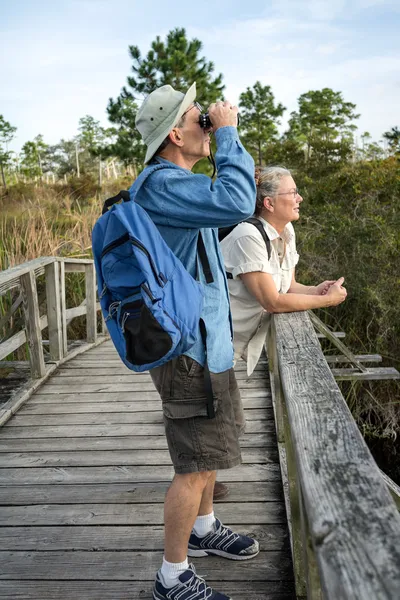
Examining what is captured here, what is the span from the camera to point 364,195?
10.2 meters

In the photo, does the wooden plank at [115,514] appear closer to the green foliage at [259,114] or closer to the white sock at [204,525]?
the white sock at [204,525]


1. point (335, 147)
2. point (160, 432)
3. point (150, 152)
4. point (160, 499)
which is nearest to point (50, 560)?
point (160, 499)

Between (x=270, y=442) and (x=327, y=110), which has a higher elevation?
(x=327, y=110)

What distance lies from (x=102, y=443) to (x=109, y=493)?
62 cm

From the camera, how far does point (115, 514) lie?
8.40 ft

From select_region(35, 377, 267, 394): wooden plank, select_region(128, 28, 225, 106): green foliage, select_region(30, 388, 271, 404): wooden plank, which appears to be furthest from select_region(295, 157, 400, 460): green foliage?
select_region(128, 28, 225, 106): green foliage

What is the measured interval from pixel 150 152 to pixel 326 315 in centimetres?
501

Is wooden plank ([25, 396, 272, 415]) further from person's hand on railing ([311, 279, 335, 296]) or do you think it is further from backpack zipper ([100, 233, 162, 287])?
backpack zipper ([100, 233, 162, 287])

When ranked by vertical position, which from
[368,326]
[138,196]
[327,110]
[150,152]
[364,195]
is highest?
[327,110]

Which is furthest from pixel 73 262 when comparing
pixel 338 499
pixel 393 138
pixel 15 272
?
pixel 393 138

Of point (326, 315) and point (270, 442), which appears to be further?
point (326, 315)

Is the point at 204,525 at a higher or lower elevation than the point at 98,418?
higher

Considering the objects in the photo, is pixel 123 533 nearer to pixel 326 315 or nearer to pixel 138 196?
pixel 138 196

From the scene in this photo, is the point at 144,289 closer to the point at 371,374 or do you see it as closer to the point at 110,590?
the point at 110,590
